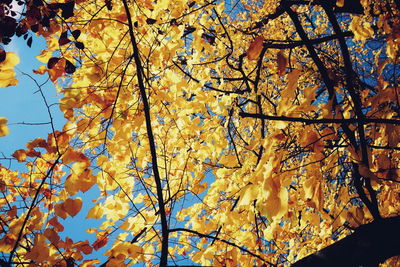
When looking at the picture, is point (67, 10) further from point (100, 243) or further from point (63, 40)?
point (100, 243)

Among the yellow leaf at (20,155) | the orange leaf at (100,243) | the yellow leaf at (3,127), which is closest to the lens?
the yellow leaf at (3,127)

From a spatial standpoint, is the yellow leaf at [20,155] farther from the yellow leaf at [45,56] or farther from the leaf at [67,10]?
the leaf at [67,10]

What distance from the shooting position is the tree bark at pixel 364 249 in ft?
3.32

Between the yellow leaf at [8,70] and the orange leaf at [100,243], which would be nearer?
the yellow leaf at [8,70]

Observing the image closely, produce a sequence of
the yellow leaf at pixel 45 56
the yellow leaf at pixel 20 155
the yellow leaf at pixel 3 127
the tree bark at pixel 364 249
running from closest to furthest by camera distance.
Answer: the tree bark at pixel 364 249
the yellow leaf at pixel 3 127
the yellow leaf at pixel 45 56
the yellow leaf at pixel 20 155

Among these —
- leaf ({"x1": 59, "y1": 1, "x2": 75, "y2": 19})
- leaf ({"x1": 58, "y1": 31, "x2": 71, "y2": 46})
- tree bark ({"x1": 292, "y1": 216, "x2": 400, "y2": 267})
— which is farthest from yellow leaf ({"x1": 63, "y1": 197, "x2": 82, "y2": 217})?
tree bark ({"x1": 292, "y1": 216, "x2": 400, "y2": 267})

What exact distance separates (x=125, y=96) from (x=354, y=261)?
62.6 inches

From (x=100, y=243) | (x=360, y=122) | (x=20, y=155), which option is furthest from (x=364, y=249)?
(x=20, y=155)

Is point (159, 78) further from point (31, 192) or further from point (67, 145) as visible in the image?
point (31, 192)

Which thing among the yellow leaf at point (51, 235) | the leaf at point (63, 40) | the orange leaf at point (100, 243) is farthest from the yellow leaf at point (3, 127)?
the orange leaf at point (100, 243)

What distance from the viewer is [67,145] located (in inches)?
67.0

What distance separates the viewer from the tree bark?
39.8 inches

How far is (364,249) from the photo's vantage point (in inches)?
40.1

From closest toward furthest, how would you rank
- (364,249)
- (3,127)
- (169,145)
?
1. (364,249)
2. (3,127)
3. (169,145)
